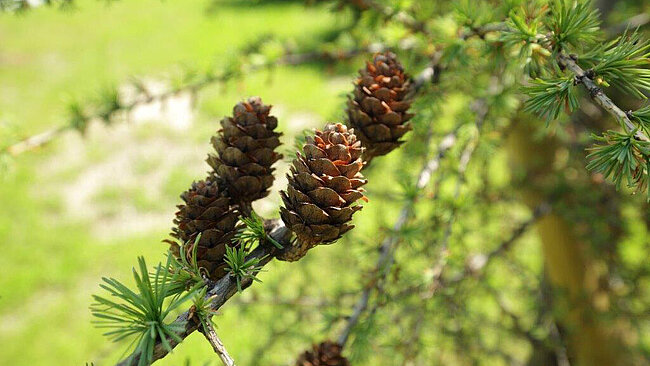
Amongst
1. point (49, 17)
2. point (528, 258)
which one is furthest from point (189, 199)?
point (49, 17)

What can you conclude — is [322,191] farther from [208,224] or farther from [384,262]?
[384,262]

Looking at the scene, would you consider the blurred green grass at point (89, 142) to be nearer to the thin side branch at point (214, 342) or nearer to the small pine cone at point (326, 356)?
the small pine cone at point (326, 356)

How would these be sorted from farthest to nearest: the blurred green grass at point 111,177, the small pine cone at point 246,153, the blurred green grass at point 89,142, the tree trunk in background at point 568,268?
the blurred green grass at point 89,142 → the blurred green grass at point 111,177 → the tree trunk in background at point 568,268 → the small pine cone at point 246,153

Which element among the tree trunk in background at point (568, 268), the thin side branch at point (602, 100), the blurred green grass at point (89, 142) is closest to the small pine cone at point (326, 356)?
the thin side branch at point (602, 100)

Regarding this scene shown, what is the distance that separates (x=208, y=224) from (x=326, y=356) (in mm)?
257

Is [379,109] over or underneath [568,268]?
over

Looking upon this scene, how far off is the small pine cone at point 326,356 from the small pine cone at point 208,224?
0.22m

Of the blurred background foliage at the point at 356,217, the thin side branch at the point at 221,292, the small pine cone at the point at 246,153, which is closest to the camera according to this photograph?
the thin side branch at the point at 221,292

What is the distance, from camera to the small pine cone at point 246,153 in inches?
26.4

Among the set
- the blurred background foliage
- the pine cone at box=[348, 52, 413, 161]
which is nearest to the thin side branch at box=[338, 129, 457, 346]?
the blurred background foliage

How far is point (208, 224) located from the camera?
62 cm

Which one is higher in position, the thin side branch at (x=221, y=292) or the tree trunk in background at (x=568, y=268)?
the thin side branch at (x=221, y=292)

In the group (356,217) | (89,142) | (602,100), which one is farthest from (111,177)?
(602,100)

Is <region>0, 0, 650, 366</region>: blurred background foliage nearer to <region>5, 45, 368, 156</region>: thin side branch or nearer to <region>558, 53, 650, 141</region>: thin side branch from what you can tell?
<region>5, 45, 368, 156</region>: thin side branch
